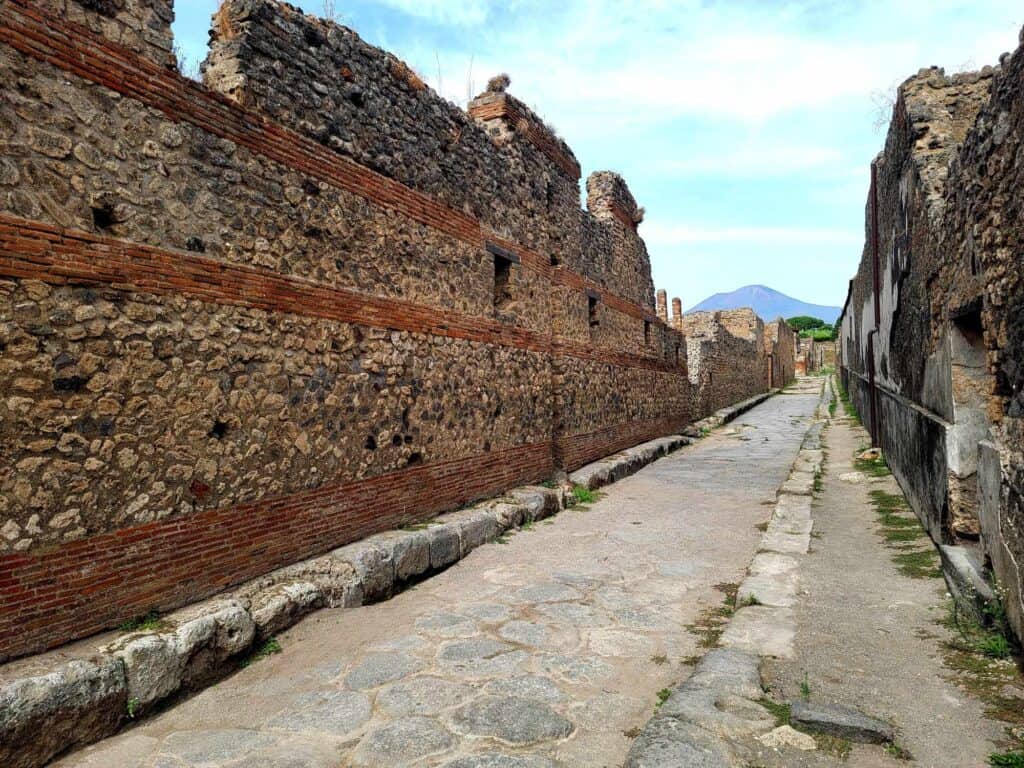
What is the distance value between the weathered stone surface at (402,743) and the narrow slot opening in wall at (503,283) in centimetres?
574

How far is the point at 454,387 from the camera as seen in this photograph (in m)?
6.81

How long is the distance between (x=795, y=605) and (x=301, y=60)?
5.31 metres

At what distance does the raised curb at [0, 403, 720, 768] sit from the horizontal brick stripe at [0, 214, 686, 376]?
1.87 metres

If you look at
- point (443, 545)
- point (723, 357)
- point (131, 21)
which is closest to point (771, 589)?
point (443, 545)

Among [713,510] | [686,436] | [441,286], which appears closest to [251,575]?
[441,286]

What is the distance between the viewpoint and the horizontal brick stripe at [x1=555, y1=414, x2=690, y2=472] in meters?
9.50

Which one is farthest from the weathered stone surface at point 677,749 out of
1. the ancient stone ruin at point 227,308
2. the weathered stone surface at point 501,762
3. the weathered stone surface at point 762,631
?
the ancient stone ruin at point 227,308

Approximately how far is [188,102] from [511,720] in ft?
13.3

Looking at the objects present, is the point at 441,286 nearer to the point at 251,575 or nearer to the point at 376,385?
the point at 376,385

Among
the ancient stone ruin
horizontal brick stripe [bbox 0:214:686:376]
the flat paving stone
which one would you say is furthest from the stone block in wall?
the flat paving stone

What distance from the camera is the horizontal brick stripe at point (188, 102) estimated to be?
10.9 ft

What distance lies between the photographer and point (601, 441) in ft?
35.8

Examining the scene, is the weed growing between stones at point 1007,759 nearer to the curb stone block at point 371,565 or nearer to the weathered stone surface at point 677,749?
the weathered stone surface at point 677,749

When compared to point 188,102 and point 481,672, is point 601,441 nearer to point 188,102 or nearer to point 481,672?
point 481,672
